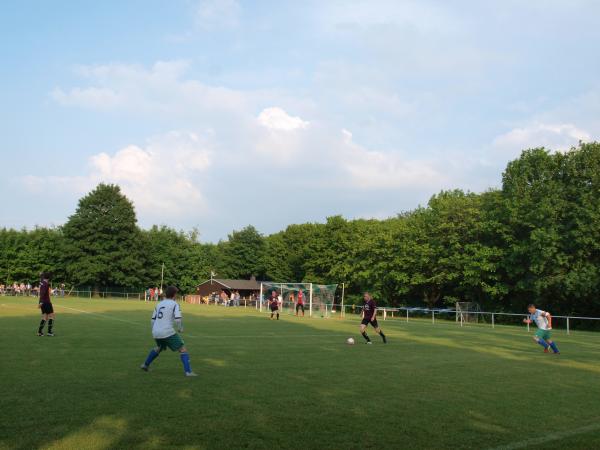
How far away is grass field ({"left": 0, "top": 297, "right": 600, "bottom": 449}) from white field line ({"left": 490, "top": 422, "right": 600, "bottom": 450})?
1.2 inches

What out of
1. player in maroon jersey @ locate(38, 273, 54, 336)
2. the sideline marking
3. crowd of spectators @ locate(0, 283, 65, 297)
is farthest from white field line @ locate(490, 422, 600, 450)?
crowd of spectators @ locate(0, 283, 65, 297)

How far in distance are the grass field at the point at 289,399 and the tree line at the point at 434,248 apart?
88.4 feet

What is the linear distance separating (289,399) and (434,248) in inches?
1722

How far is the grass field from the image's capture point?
21.8 ft

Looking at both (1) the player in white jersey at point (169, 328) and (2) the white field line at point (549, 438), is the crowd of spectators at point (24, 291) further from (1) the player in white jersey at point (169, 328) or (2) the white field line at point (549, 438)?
(2) the white field line at point (549, 438)

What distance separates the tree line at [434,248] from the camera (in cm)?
4019

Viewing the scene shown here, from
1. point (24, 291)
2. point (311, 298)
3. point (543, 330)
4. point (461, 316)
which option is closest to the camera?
point (543, 330)

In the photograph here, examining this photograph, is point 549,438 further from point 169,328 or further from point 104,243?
point 104,243

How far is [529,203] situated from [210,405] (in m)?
39.7

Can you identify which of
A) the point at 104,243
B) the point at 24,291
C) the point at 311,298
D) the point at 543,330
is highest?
the point at 104,243

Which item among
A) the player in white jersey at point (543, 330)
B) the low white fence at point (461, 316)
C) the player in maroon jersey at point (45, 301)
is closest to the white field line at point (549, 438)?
the player in white jersey at point (543, 330)

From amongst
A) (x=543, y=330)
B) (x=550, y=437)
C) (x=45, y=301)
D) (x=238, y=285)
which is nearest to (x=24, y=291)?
(x=238, y=285)

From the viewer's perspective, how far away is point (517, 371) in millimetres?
13242

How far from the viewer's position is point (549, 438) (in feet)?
22.9
